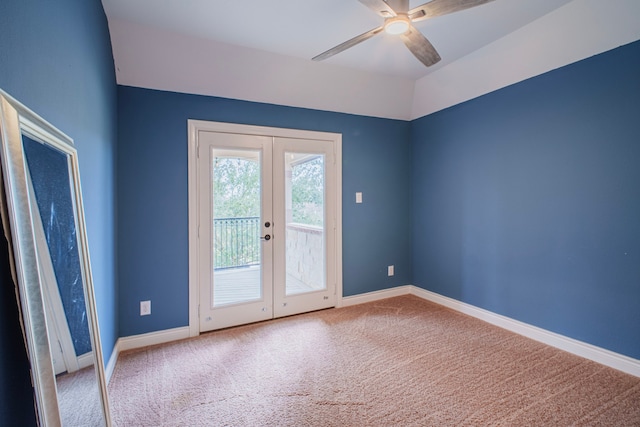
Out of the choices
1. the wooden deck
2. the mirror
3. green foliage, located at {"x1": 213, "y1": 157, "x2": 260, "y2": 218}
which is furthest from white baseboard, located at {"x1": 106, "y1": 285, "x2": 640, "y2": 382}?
green foliage, located at {"x1": 213, "y1": 157, "x2": 260, "y2": 218}

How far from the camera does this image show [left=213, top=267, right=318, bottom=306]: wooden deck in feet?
10.2

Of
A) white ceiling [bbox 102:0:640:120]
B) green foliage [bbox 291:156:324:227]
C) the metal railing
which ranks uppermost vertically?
white ceiling [bbox 102:0:640:120]

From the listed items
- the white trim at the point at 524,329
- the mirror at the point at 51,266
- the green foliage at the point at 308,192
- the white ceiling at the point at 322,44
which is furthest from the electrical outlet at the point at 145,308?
the white trim at the point at 524,329

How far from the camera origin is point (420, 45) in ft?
7.13

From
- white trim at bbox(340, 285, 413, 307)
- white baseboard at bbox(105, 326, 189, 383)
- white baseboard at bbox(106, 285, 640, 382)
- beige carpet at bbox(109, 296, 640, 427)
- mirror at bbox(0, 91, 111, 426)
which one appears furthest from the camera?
white trim at bbox(340, 285, 413, 307)

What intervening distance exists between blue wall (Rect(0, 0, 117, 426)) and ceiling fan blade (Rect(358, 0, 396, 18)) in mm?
Answer: 1542

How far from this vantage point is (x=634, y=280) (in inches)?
88.5

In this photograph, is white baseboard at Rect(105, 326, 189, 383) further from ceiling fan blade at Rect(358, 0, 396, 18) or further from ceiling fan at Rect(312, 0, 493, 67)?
ceiling fan blade at Rect(358, 0, 396, 18)

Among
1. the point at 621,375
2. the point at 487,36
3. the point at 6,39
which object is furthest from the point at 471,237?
the point at 6,39

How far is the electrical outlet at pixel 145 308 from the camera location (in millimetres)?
2805

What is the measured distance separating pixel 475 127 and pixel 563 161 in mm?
952

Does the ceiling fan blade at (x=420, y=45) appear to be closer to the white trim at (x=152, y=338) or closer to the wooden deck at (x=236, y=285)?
the wooden deck at (x=236, y=285)

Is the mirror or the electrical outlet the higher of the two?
the mirror

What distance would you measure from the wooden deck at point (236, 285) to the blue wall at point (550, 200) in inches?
88.8
